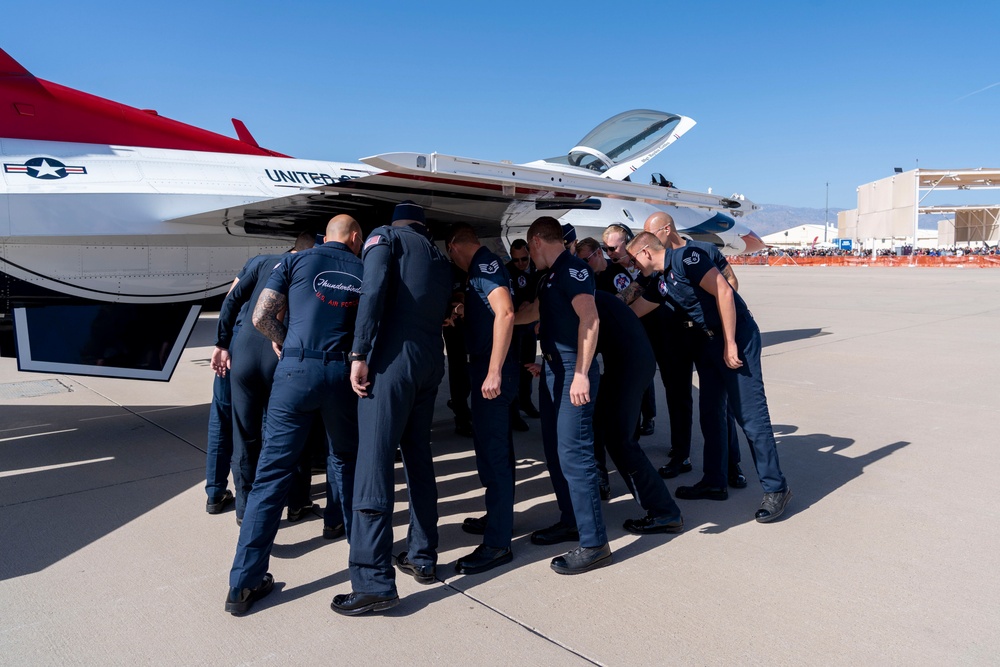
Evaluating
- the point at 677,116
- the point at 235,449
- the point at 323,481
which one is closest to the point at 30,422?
the point at 323,481

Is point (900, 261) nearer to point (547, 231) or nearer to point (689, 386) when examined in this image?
point (689, 386)

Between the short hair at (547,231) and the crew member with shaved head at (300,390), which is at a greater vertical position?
the short hair at (547,231)

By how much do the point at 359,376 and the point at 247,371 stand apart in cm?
97

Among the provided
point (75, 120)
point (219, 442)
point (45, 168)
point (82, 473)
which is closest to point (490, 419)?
point (219, 442)

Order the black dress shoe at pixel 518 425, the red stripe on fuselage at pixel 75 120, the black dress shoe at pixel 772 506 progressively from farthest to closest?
the black dress shoe at pixel 518 425
the red stripe on fuselage at pixel 75 120
the black dress shoe at pixel 772 506

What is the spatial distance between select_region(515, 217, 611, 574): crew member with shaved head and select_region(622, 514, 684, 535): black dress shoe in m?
0.44

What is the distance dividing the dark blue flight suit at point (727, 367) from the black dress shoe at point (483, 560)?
5.26 feet

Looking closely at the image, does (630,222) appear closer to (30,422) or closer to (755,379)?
(755,379)

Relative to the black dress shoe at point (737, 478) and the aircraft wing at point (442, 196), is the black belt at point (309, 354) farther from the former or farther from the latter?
the black dress shoe at point (737, 478)

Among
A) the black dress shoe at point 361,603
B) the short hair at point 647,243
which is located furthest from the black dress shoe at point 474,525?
the short hair at point 647,243

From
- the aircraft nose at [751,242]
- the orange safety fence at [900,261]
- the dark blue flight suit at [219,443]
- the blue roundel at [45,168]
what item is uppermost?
the blue roundel at [45,168]

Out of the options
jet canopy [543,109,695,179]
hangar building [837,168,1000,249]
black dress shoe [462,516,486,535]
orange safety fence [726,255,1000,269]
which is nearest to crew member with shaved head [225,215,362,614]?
black dress shoe [462,516,486,535]

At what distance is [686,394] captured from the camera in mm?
4973

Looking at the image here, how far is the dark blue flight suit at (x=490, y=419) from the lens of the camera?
3422mm
